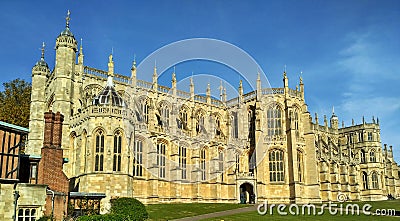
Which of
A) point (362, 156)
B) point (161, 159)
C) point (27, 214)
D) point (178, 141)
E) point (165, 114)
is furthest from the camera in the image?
point (362, 156)

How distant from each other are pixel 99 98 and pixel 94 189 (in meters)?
9.30

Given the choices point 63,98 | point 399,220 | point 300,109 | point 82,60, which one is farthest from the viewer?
point 300,109

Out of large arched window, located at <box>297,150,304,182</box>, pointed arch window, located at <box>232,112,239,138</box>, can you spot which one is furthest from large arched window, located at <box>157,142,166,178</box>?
large arched window, located at <box>297,150,304,182</box>

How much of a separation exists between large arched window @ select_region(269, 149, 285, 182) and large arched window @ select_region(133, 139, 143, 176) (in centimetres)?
2045

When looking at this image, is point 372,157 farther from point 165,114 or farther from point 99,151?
point 99,151

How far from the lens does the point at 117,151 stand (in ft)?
127

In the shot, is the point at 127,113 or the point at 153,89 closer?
the point at 127,113

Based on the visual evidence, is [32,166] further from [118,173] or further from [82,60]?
[82,60]

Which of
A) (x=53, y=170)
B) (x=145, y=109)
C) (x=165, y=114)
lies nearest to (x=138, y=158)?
(x=145, y=109)

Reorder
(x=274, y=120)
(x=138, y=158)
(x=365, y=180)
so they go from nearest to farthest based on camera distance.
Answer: (x=138, y=158) → (x=274, y=120) → (x=365, y=180)

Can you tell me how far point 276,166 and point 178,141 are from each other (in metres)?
15.5

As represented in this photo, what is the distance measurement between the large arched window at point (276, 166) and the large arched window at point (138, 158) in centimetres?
2045

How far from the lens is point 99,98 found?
132ft

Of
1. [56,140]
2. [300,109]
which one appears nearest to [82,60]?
[56,140]
